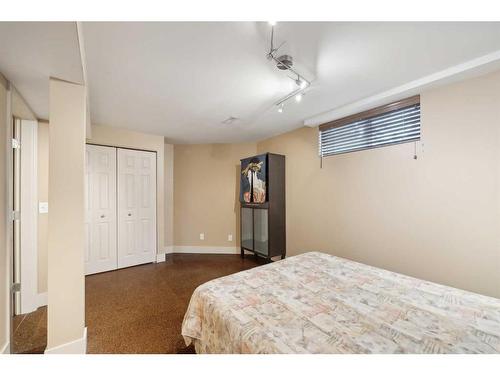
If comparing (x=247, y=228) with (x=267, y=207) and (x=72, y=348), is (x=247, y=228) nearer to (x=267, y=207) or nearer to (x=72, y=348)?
(x=267, y=207)

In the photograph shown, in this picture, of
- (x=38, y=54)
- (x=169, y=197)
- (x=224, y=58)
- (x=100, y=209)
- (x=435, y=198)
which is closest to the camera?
(x=38, y=54)

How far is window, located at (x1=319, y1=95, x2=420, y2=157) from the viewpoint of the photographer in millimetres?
2172

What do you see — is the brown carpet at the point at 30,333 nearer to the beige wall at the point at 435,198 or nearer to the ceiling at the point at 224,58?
the ceiling at the point at 224,58

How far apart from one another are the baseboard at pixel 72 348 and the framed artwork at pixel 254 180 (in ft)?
8.53

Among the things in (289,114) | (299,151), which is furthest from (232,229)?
(289,114)

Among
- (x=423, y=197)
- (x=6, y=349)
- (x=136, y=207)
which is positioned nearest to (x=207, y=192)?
(x=136, y=207)

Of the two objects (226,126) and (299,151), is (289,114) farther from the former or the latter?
(226,126)

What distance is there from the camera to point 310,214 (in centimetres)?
320

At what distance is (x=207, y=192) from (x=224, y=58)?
3128 mm

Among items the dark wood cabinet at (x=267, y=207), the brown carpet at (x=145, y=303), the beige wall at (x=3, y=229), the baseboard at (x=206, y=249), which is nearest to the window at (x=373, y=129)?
the dark wood cabinet at (x=267, y=207)

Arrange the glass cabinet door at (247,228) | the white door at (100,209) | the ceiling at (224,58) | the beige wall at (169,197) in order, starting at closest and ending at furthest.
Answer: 1. the ceiling at (224,58)
2. the white door at (100,209)
3. the glass cabinet door at (247,228)
4. the beige wall at (169,197)

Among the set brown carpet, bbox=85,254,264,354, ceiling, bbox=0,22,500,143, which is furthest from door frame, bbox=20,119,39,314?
brown carpet, bbox=85,254,264,354

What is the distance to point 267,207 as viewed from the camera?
3.44 metres

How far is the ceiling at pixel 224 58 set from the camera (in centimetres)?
128
